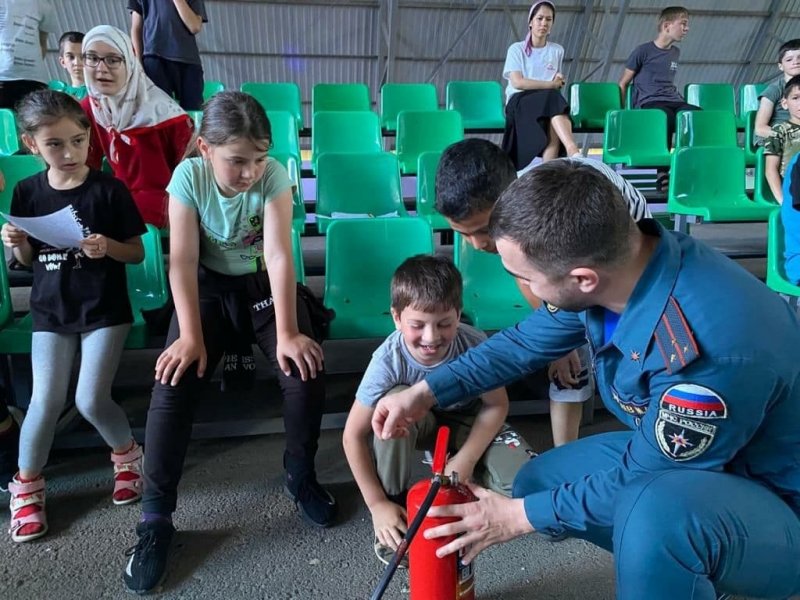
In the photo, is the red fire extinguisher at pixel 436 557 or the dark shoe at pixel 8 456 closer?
the red fire extinguisher at pixel 436 557

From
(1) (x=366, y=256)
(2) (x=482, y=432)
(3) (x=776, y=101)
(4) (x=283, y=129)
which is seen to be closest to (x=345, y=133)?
(4) (x=283, y=129)

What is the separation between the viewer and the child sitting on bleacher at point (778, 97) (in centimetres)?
476

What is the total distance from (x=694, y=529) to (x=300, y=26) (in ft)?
27.8

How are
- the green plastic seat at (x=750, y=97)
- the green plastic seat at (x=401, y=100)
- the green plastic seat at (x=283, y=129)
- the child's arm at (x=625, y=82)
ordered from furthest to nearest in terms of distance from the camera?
the green plastic seat at (x=750, y=97) < the child's arm at (x=625, y=82) < the green plastic seat at (x=401, y=100) < the green plastic seat at (x=283, y=129)

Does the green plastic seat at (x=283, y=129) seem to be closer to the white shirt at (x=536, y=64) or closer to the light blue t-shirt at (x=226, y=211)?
the white shirt at (x=536, y=64)

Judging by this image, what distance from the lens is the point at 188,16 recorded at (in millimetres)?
3666

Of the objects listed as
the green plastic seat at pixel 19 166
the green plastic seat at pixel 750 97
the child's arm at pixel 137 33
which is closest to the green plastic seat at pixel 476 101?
the child's arm at pixel 137 33

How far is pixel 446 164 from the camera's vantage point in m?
1.67

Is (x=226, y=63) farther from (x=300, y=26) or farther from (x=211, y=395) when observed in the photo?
(x=211, y=395)

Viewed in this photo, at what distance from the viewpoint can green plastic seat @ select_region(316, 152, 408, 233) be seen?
3.28m

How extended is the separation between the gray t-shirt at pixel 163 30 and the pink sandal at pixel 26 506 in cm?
274

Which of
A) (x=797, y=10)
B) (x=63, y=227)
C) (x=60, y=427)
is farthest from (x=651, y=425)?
(x=797, y=10)

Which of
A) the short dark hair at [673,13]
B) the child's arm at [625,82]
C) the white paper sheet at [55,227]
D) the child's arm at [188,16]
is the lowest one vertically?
the white paper sheet at [55,227]

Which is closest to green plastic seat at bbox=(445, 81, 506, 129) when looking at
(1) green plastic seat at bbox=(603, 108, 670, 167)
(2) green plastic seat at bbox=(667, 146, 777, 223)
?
(1) green plastic seat at bbox=(603, 108, 670, 167)
